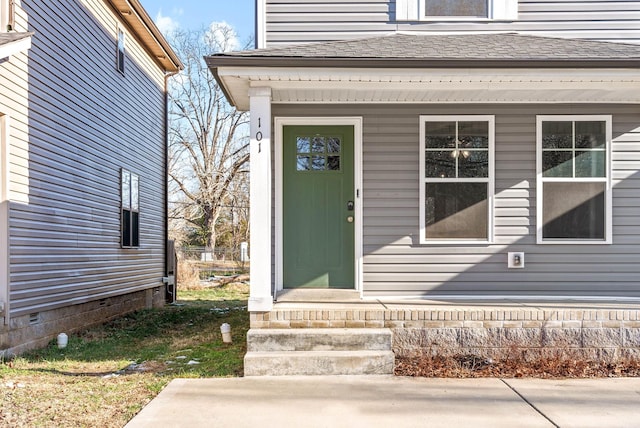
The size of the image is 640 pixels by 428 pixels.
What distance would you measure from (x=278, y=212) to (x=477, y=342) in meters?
2.50

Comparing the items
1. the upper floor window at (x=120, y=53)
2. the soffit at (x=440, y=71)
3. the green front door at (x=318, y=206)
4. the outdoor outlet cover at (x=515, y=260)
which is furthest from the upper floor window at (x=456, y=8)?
the upper floor window at (x=120, y=53)

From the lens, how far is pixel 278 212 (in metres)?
6.22

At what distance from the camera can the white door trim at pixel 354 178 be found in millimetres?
6223

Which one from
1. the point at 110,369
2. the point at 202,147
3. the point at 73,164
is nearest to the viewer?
the point at 110,369

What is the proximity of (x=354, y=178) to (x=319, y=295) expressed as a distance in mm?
1373

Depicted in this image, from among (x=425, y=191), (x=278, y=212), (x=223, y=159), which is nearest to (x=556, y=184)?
(x=425, y=191)

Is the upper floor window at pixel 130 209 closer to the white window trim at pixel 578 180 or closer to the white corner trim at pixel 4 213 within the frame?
the white corner trim at pixel 4 213

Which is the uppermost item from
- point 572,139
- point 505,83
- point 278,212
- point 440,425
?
point 505,83

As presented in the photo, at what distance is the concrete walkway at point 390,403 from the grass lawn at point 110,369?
0.29 metres

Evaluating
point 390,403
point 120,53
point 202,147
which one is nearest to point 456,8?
point 390,403

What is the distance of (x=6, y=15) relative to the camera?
6.06 m

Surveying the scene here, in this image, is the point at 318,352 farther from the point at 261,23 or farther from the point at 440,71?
the point at 261,23

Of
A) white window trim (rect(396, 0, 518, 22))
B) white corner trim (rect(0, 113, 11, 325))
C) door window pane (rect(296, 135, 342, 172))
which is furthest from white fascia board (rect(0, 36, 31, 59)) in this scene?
white window trim (rect(396, 0, 518, 22))

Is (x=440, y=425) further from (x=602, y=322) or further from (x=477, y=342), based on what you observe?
(x=602, y=322)
